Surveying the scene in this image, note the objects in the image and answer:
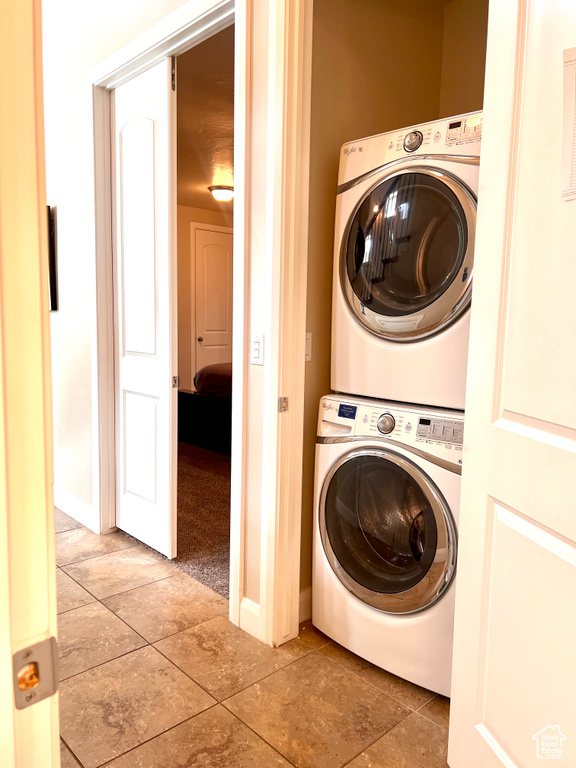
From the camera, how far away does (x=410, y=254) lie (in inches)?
71.1

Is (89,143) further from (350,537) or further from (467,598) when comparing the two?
(467,598)

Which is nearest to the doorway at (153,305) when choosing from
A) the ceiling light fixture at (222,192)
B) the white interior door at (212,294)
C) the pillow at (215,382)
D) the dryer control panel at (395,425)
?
the dryer control panel at (395,425)

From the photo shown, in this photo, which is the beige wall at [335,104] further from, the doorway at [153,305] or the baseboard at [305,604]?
the doorway at [153,305]

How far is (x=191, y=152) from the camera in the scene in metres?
5.13

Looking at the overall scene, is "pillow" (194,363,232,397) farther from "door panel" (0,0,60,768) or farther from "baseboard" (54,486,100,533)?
"door panel" (0,0,60,768)

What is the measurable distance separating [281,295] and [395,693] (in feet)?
4.51

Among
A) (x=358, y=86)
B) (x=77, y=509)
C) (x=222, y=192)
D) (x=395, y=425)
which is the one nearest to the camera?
(x=395, y=425)

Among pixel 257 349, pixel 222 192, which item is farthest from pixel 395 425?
pixel 222 192

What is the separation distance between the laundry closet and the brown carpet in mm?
661

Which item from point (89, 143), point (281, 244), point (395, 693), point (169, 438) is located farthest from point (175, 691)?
point (89, 143)

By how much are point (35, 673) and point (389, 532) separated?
1.53 meters

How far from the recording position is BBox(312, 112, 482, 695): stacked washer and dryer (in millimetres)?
1690

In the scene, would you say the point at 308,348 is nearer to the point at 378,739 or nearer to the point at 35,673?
the point at 378,739

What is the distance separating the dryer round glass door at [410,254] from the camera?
167 cm
